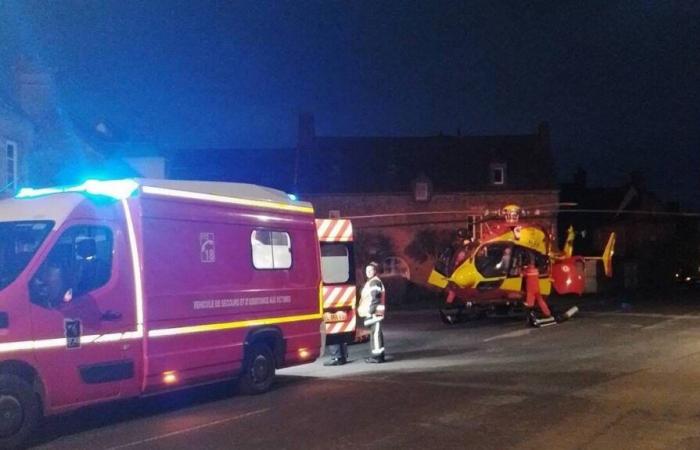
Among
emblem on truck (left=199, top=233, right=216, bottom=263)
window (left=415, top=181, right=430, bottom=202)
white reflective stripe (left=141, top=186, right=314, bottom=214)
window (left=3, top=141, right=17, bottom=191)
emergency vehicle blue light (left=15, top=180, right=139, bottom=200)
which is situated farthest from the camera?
window (left=415, top=181, right=430, bottom=202)

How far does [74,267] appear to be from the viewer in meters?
9.12

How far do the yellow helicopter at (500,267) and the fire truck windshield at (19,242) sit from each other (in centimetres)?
1786

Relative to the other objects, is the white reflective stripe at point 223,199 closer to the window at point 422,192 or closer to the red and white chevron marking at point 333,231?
the red and white chevron marking at point 333,231

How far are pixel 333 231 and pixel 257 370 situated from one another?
453 centimetres

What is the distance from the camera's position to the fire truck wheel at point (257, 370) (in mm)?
11727

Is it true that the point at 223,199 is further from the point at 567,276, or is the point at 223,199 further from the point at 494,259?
the point at 567,276

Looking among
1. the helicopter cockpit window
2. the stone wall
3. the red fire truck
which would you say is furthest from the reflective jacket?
the stone wall

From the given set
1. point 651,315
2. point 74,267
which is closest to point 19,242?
point 74,267

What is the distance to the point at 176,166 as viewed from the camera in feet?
173

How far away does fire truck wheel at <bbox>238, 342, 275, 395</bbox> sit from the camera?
38.5ft

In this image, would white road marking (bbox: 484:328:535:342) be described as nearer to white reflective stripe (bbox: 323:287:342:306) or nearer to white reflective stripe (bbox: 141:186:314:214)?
white reflective stripe (bbox: 323:287:342:306)

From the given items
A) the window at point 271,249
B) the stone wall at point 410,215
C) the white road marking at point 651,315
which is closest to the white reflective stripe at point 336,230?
the window at point 271,249

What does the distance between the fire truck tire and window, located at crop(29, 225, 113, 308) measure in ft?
2.85

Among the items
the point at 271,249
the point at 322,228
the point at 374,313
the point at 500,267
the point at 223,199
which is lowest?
the point at 374,313
